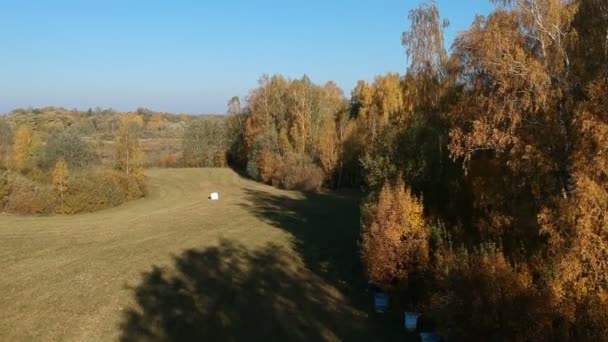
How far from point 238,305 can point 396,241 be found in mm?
6103

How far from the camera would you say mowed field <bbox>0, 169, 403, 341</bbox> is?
15555 millimetres

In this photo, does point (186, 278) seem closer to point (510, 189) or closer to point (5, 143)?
point (510, 189)

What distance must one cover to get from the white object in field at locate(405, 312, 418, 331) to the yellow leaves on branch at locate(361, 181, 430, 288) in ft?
7.94

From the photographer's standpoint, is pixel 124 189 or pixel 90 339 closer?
pixel 90 339

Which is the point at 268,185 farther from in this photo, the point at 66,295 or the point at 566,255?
the point at 566,255

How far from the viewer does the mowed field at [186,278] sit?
51.0 ft

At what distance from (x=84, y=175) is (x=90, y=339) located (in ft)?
104

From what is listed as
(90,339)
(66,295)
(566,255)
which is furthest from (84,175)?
(566,255)

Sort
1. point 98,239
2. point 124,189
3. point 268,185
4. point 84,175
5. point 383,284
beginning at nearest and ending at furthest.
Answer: point 383,284 < point 98,239 < point 84,175 < point 124,189 < point 268,185

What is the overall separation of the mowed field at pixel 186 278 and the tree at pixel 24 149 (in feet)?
72.4

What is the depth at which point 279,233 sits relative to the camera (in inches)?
1122

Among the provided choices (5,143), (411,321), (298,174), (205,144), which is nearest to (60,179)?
(298,174)

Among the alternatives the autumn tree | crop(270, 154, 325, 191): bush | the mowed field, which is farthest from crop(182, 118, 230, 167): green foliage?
the mowed field

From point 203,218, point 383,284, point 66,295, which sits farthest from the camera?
point 203,218
